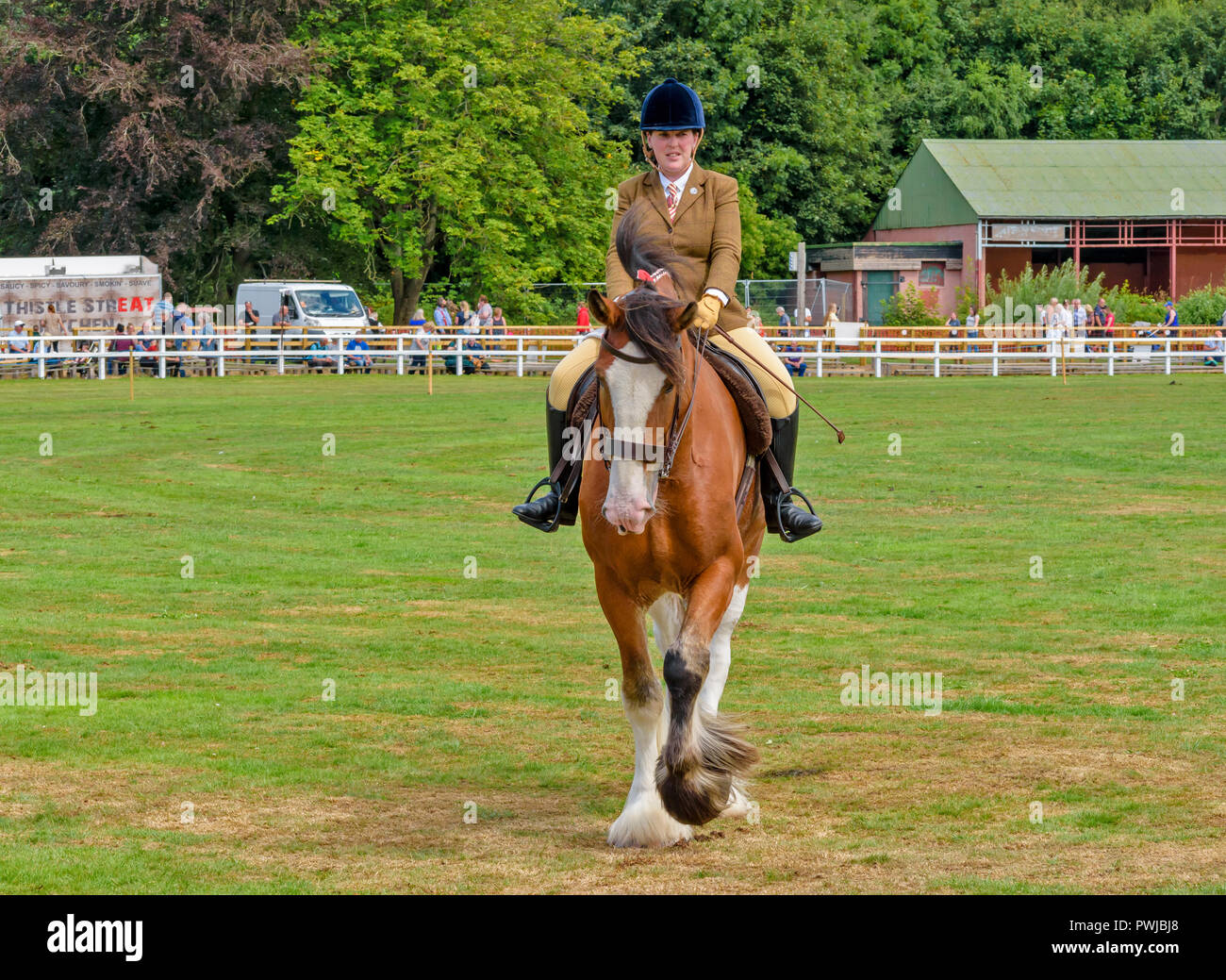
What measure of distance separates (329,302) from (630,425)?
43299 mm

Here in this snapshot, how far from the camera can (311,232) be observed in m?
56.6

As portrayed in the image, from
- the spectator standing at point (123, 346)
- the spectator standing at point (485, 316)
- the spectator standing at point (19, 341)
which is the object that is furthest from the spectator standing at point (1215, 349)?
the spectator standing at point (19, 341)

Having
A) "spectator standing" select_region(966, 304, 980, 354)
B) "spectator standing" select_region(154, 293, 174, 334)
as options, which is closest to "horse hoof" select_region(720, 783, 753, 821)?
"spectator standing" select_region(966, 304, 980, 354)

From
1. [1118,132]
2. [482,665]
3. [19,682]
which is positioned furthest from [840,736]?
[1118,132]

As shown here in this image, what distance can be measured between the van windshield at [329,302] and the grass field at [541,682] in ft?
79.3

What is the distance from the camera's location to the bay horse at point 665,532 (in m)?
7.09

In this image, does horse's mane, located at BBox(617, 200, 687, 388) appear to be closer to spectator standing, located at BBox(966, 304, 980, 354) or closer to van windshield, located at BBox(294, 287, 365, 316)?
spectator standing, located at BBox(966, 304, 980, 354)

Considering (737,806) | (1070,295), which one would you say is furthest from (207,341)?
(737,806)

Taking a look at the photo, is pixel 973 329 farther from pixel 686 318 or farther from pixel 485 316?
pixel 686 318

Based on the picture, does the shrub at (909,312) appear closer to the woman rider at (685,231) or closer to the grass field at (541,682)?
the grass field at (541,682)

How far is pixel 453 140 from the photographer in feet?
178

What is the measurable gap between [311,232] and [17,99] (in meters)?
10.00

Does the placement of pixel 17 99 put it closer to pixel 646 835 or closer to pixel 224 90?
pixel 224 90

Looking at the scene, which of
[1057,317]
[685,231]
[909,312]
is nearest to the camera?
[685,231]
